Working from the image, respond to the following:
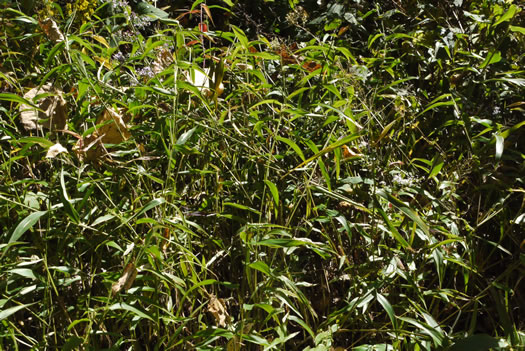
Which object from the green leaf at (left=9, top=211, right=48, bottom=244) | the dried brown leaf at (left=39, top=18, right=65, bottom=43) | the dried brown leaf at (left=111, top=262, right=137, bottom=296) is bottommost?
the dried brown leaf at (left=111, top=262, right=137, bottom=296)

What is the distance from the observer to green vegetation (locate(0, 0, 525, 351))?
1.45 m

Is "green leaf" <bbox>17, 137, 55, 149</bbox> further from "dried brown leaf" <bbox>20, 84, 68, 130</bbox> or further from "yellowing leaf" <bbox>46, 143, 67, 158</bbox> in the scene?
"dried brown leaf" <bbox>20, 84, 68, 130</bbox>

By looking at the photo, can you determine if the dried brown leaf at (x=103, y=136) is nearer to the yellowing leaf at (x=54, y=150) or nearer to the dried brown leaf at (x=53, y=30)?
the yellowing leaf at (x=54, y=150)

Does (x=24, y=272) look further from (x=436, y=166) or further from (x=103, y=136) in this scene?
(x=436, y=166)

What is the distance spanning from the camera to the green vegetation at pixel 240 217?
4.75 feet

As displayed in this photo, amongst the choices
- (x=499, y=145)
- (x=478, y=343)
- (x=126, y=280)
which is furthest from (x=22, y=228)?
(x=499, y=145)

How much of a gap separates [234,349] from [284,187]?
0.54 m

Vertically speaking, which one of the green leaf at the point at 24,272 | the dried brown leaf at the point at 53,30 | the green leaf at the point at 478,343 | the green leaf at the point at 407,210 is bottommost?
the green leaf at the point at 478,343

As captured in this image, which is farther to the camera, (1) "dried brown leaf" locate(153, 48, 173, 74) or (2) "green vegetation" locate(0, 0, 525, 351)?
(1) "dried brown leaf" locate(153, 48, 173, 74)

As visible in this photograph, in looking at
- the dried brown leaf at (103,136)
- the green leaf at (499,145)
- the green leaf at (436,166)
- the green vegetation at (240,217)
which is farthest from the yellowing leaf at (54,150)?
the green leaf at (499,145)

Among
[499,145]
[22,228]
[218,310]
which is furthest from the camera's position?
[499,145]

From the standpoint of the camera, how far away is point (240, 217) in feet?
5.59

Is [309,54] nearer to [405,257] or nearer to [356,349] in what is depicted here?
[405,257]

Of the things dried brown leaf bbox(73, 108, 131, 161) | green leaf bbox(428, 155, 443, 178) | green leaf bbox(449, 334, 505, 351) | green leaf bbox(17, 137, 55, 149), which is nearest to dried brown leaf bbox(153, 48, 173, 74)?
dried brown leaf bbox(73, 108, 131, 161)
